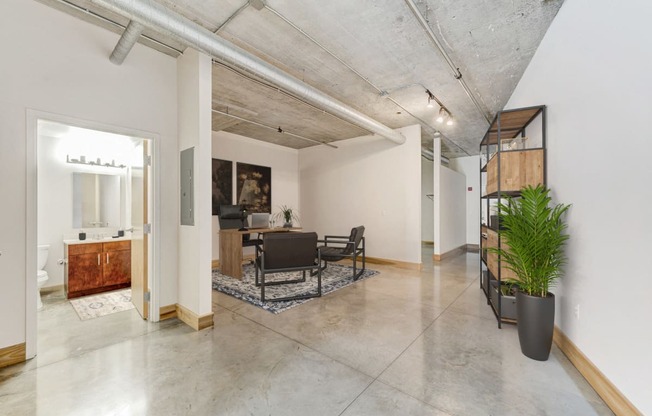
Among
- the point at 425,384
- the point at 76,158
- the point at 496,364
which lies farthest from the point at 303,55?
the point at 76,158

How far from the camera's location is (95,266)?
3.92 meters

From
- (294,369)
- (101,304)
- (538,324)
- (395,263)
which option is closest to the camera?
(294,369)

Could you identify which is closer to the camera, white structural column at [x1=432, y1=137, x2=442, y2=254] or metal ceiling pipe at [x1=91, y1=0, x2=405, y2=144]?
metal ceiling pipe at [x1=91, y1=0, x2=405, y2=144]

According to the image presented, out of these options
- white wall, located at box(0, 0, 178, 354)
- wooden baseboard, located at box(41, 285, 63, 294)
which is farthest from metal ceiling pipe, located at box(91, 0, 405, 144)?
wooden baseboard, located at box(41, 285, 63, 294)

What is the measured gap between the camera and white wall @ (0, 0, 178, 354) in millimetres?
2119

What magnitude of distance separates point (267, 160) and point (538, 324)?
644 centimetres

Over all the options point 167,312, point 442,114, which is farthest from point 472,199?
point 167,312

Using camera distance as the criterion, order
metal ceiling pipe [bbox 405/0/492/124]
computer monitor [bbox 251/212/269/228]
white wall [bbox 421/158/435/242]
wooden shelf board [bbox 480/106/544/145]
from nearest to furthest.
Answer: metal ceiling pipe [bbox 405/0/492/124], wooden shelf board [bbox 480/106/544/145], computer monitor [bbox 251/212/269/228], white wall [bbox 421/158/435/242]

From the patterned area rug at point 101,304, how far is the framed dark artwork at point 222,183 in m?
2.47

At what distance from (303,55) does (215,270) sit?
14.7 ft

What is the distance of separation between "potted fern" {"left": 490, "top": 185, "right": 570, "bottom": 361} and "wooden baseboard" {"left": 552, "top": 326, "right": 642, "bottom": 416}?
0.65 feet

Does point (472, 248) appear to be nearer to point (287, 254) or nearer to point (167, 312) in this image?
point (287, 254)

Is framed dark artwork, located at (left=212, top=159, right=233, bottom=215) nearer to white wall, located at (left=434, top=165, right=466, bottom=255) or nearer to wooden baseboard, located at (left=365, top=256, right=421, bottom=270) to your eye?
wooden baseboard, located at (left=365, top=256, right=421, bottom=270)

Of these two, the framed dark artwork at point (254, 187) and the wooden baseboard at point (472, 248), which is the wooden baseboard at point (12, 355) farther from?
the wooden baseboard at point (472, 248)
